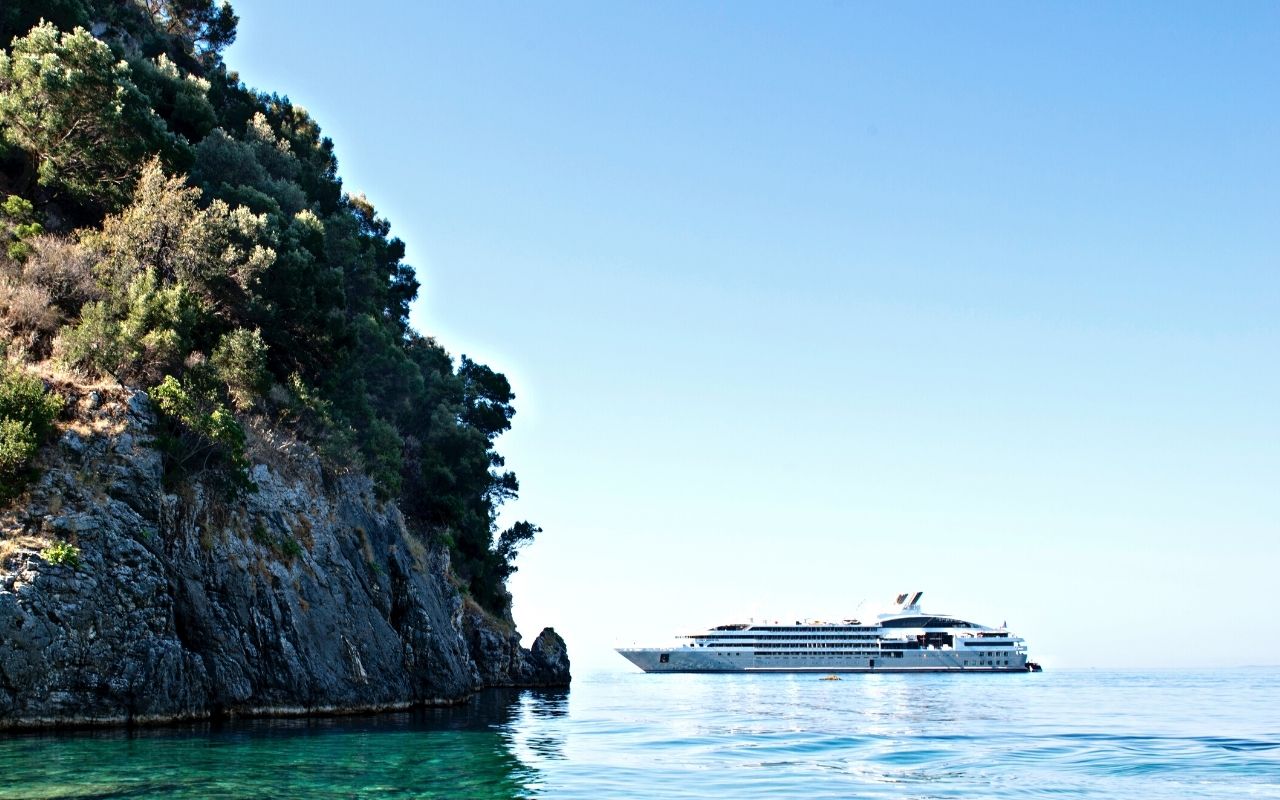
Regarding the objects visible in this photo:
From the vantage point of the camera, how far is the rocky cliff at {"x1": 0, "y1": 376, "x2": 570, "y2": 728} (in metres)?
21.3

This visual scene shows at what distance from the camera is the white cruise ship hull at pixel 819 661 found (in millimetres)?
118312

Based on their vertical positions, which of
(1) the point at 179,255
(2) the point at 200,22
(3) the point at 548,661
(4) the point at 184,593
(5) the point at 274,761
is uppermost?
(2) the point at 200,22

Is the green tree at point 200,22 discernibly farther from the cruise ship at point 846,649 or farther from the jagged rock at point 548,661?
the cruise ship at point 846,649

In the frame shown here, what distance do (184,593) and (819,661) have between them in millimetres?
104857

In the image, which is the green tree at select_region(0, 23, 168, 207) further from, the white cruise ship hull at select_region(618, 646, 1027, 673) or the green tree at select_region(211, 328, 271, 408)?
the white cruise ship hull at select_region(618, 646, 1027, 673)

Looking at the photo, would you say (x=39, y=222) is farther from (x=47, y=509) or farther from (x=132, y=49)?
(x=132, y=49)

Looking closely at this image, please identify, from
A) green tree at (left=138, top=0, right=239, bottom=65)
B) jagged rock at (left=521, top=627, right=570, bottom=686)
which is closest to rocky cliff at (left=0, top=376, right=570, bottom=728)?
jagged rock at (left=521, top=627, right=570, bottom=686)

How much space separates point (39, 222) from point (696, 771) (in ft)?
90.1

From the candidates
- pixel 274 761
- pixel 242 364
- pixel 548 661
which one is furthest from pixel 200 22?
pixel 274 761

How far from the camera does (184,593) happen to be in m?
25.2

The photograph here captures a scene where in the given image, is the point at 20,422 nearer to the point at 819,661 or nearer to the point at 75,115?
the point at 75,115

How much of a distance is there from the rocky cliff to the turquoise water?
149cm

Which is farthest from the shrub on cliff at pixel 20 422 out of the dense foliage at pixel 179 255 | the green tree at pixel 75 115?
the green tree at pixel 75 115

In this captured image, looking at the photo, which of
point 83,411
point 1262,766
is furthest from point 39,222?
point 1262,766
